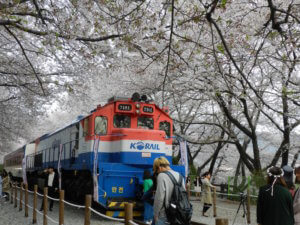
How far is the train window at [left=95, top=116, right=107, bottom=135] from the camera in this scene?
10.2 m

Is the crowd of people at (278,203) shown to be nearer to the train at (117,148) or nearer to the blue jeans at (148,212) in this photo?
the blue jeans at (148,212)

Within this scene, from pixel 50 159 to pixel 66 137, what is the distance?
257 cm

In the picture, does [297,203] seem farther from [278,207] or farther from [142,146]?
[142,146]

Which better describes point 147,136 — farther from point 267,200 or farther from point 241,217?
point 267,200

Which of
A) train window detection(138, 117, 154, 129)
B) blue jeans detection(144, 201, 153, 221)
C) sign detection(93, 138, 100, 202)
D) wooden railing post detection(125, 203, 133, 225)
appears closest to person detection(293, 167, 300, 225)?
wooden railing post detection(125, 203, 133, 225)

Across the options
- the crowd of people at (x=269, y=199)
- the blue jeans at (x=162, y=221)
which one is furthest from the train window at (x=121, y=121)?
the blue jeans at (x=162, y=221)

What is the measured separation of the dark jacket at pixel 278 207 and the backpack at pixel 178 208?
91 cm

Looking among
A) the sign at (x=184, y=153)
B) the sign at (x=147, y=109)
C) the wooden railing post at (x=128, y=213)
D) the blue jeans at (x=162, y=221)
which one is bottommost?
the blue jeans at (x=162, y=221)

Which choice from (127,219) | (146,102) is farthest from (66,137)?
(127,219)

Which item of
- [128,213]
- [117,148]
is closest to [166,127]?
[117,148]

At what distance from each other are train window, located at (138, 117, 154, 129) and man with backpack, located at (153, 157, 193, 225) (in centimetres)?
591

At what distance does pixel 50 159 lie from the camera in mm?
15125

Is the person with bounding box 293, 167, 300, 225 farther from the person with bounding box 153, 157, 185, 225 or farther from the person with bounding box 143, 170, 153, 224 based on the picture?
the person with bounding box 143, 170, 153, 224

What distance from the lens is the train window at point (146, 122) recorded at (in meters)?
10.5
